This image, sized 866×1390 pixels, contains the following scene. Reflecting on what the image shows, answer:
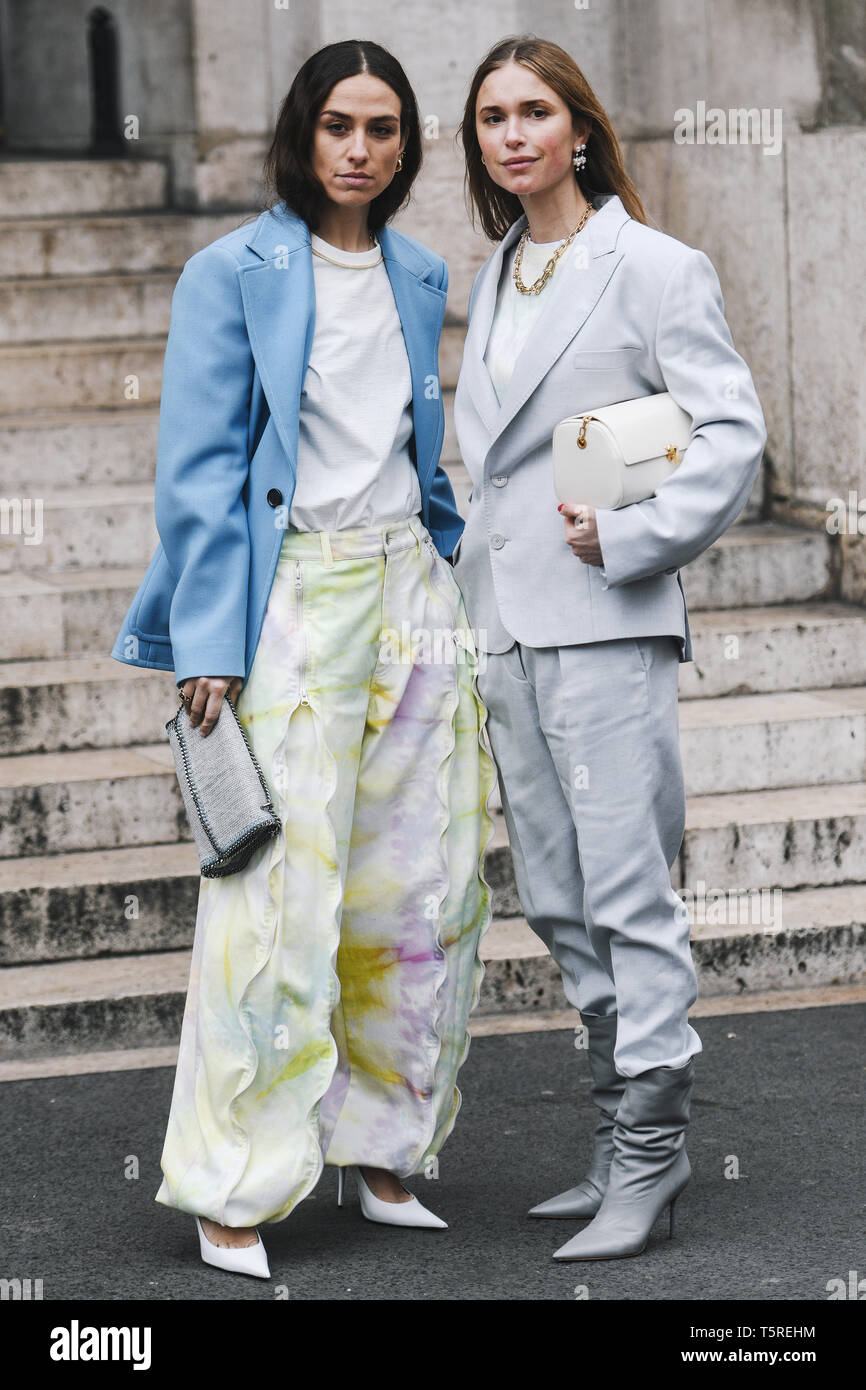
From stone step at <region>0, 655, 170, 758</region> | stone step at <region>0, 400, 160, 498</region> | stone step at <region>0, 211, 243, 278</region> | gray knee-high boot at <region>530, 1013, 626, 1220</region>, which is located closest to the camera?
gray knee-high boot at <region>530, 1013, 626, 1220</region>

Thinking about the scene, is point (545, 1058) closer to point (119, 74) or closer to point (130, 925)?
point (130, 925)

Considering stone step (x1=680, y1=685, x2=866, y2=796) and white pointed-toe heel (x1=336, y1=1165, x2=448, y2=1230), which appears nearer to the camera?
white pointed-toe heel (x1=336, y1=1165, x2=448, y2=1230)

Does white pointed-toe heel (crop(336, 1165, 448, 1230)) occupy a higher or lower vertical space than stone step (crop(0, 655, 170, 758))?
lower

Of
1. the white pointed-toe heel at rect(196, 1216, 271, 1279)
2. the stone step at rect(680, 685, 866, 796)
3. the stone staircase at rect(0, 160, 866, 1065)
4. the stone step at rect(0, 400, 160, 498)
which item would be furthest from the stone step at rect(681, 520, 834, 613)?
the white pointed-toe heel at rect(196, 1216, 271, 1279)

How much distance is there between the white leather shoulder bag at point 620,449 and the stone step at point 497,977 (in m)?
1.88

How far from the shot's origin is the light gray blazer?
3260 mm

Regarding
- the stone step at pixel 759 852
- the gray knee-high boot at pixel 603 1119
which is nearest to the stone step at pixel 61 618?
the stone step at pixel 759 852

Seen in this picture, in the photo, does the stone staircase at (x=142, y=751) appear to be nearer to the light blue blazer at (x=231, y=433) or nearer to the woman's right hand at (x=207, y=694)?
the woman's right hand at (x=207, y=694)

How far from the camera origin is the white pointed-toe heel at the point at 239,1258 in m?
3.40

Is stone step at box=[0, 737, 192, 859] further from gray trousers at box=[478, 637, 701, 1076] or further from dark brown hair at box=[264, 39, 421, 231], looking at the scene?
dark brown hair at box=[264, 39, 421, 231]

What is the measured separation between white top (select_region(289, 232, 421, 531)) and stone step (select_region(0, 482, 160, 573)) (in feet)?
9.76

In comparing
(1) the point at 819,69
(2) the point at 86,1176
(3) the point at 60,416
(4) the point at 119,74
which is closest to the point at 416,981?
(2) the point at 86,1176

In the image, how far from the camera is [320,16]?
7434 millimetres

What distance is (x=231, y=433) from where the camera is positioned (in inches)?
132
